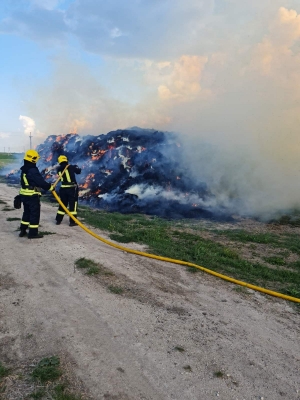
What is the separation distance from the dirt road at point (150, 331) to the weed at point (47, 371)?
0.19 meters

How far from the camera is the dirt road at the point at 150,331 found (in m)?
3.65

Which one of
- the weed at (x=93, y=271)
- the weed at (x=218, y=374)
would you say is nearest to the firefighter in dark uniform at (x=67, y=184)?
the weed at (x=93, y=271)

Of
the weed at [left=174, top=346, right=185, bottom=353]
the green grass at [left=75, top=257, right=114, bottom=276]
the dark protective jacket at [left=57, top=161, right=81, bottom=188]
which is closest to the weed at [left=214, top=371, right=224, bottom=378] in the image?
the weed at [left=174, top=346, right=185, bottom=353]

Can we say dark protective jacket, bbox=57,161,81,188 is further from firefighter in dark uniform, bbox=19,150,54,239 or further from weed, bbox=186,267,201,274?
weed, bbox=186,267,201,274

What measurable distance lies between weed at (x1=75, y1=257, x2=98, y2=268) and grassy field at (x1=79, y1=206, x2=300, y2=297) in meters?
2.03

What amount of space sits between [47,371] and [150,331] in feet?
5.24

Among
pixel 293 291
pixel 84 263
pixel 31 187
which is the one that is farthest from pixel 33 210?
pixel 293 291

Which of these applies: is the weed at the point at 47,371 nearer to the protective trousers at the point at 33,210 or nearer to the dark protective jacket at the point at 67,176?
the protective trousers at the point at 33,210

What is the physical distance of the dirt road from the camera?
3.65 m

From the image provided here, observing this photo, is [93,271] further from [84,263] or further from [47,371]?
[47,371]

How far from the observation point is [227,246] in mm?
9922

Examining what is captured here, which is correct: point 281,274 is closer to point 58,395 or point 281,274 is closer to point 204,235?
point 204,235

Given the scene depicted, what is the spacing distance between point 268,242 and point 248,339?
6.60 metres

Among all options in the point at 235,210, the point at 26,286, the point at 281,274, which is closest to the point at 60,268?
the point at 26,286
